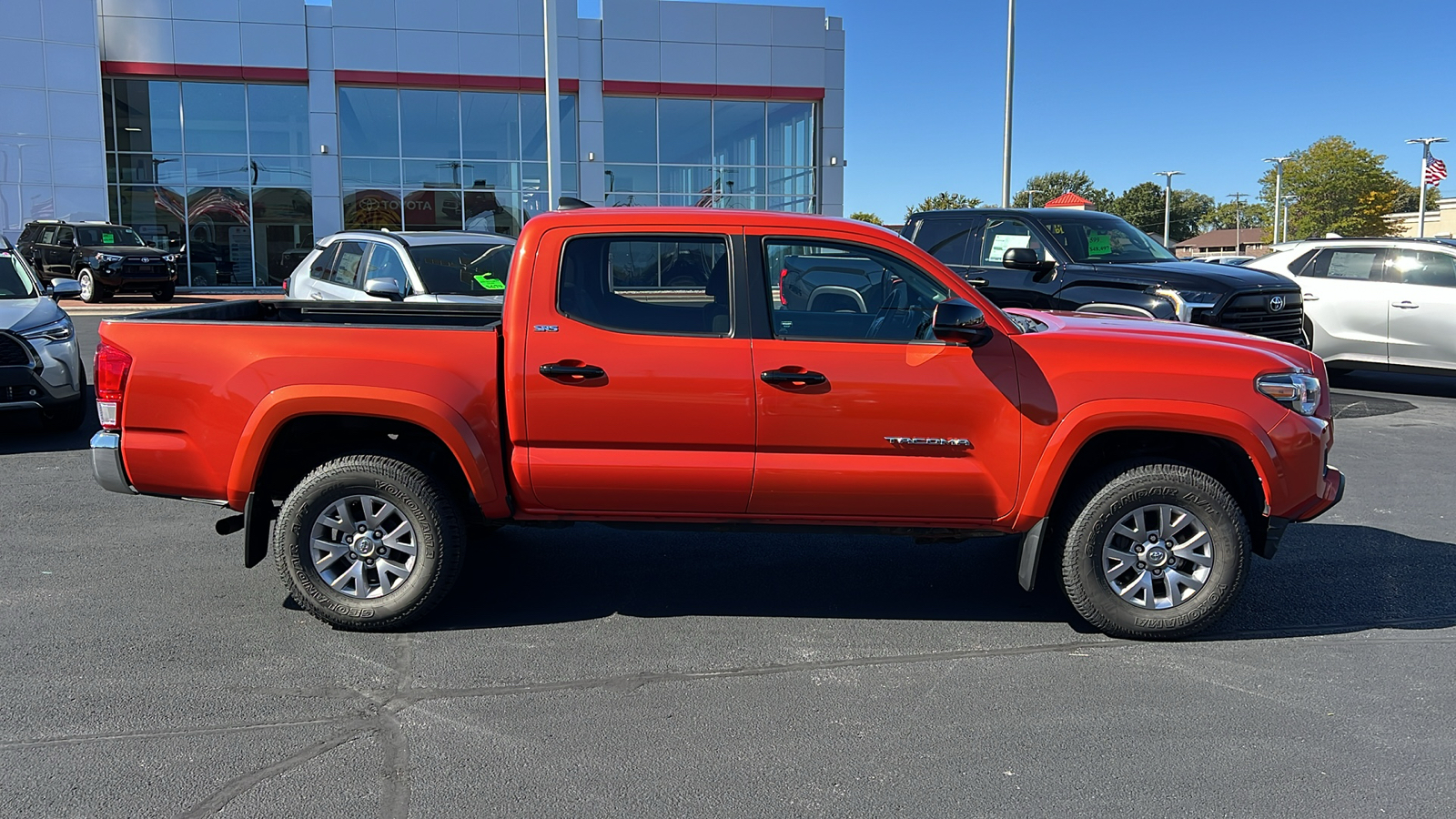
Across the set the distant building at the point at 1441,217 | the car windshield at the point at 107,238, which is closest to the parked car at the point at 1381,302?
the car windshield at the point at 107,238

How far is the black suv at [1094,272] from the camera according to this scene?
9.83 m

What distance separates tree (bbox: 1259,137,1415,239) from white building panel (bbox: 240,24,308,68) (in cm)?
5319

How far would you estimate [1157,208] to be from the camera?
10194cm

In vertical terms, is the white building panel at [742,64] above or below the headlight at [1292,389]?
above

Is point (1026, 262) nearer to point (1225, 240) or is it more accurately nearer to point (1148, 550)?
point (1148, 550)

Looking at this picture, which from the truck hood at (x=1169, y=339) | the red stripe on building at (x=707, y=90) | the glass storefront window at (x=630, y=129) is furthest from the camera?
the glass storefront window at (x=630, y=129)

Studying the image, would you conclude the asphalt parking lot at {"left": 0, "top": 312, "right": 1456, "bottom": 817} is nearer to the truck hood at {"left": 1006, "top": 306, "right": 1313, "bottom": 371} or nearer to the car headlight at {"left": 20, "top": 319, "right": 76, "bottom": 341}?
the truck hood at {"left": 1006, "top": 306, "right": 1313, "bottom": 371}

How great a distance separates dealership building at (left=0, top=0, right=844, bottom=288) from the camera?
27172 millimetres

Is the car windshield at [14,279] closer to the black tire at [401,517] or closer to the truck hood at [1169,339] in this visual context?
the black tire at [401,517]

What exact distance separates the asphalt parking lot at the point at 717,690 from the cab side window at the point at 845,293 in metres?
1.37

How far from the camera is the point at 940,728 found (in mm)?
3932

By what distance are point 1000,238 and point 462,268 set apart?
538 cm

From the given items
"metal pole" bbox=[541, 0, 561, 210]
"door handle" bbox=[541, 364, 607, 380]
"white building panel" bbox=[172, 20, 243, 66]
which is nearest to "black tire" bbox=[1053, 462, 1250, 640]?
"door handle" bbox=[541, 364, 607, 380]

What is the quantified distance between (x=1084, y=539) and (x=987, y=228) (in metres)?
7.03
